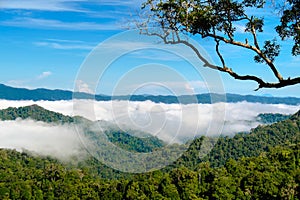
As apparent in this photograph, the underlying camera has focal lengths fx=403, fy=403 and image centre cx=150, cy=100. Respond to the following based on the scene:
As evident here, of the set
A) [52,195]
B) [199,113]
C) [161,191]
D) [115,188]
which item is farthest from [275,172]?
[199,113]

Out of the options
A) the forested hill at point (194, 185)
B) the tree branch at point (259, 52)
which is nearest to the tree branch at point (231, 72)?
the tree branch at point (259, 52)

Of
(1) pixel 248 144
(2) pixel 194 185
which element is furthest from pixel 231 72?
(1) pixel 248 144

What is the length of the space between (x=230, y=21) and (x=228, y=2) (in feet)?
1.42

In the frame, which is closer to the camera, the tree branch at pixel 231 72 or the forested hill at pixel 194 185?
the tree branch at pixel 231 72

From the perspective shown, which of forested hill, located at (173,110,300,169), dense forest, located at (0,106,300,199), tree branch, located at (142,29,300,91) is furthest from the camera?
forested hill, located at (173,110,300,169)

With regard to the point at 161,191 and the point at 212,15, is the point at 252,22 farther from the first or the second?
the point at 161,191

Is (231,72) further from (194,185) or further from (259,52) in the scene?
(194,185)

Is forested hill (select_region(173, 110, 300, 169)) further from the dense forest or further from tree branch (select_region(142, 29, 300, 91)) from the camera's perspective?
tree branch (select_region(142, 29, 300, 91))

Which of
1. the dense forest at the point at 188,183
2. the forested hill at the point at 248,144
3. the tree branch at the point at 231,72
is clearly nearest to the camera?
the tree branch at the point at 231,72

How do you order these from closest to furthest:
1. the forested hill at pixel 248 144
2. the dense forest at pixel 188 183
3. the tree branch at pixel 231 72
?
the tree branch at pixel 231 72, the dense forest at pixel 188 183, the forested hill at pixel 248 144

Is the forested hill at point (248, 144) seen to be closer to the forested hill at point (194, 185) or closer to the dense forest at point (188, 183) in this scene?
the dense forest at point (188, 183)

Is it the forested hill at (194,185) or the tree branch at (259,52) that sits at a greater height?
the tree branch at (259,52)

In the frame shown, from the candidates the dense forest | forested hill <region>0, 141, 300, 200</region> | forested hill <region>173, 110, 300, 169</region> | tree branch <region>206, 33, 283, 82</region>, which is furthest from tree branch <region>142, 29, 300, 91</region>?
forested hill <region>173, 110, 300, 169</region>

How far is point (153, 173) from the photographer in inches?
2087
